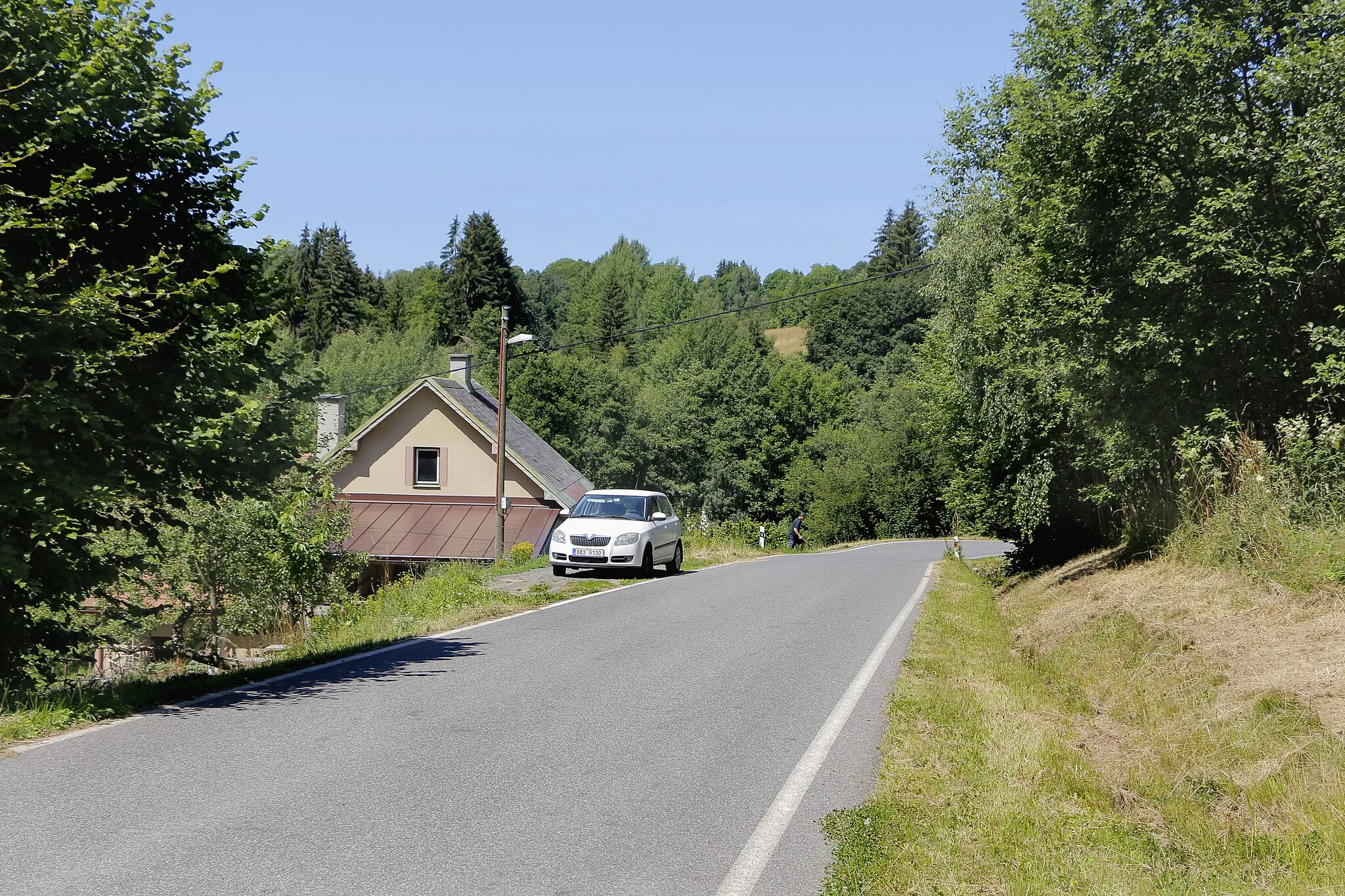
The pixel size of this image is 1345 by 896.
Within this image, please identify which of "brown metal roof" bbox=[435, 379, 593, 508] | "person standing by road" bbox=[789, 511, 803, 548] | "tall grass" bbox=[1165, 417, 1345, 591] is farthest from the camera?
"person standing by road" bbox=[789, 511, 803, 548]

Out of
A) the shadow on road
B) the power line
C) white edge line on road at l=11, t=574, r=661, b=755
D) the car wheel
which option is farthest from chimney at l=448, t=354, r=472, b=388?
the shadow on road

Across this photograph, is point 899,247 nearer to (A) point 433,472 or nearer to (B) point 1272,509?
(A) point 433,472

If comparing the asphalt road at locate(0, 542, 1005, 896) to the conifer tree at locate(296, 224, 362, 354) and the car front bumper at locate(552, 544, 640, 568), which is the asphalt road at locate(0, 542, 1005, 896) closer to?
the car front bumper at locate(552, 544, 640, 568)

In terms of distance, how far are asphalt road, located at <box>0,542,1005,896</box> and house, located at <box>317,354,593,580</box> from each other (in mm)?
28159

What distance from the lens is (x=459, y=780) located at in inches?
249

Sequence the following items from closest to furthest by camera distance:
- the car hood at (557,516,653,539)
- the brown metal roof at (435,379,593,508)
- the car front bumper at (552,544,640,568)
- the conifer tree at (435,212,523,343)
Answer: the car front bumper at (552,544,640,568)
the car hood at (557,516,653,539)
the brown metal roof at (435,379,593,508)
the conifer tree at (435,212,523,343)

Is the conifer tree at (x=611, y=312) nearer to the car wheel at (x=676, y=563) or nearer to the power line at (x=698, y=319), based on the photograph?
the power line at (x=698, y=319)

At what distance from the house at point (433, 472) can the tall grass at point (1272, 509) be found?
1088 inches

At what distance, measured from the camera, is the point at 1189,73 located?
1352 cm

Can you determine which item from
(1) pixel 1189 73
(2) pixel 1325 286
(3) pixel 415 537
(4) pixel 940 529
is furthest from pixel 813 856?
(4) pixel 940 529

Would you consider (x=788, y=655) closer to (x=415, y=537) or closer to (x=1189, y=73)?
(x=1189, y=73)

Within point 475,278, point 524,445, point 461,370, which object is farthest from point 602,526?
point 475,278

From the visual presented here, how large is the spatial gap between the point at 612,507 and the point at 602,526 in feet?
3.86

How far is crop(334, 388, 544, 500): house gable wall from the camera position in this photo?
4106 cm
